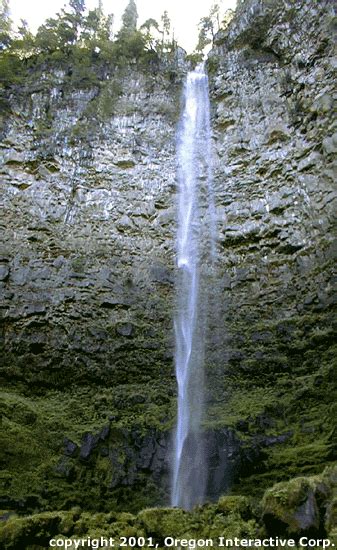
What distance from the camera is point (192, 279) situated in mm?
12391

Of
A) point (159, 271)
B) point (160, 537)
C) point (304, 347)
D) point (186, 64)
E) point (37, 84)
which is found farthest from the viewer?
point (186, 64)

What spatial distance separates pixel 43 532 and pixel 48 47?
48.6 ft

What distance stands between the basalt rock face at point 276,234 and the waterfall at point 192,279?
0.40 m

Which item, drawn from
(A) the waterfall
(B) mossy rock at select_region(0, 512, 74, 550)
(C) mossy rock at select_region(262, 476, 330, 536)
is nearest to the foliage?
(A) the waterfall

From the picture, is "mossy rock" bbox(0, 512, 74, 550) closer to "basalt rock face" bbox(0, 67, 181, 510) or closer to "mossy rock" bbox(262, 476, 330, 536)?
"mossy rock" bbox(262, 476, 330, 536)

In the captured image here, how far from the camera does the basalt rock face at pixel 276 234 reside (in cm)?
931

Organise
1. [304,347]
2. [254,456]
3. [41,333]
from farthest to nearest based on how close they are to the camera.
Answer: [41,333]
[304,347]
[254,456]

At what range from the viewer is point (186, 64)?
51.6 ft

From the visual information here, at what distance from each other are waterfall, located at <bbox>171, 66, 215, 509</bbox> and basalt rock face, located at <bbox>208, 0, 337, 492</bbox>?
0.40 meters

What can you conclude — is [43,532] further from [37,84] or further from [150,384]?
[37,84]

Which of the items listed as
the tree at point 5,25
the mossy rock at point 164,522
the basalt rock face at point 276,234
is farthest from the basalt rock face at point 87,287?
the mossy rock at point 164,522

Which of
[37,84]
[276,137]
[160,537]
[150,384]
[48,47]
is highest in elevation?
[48,47]

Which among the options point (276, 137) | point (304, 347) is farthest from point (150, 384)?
point (276, 137)

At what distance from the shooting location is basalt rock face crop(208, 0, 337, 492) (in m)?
9.31
